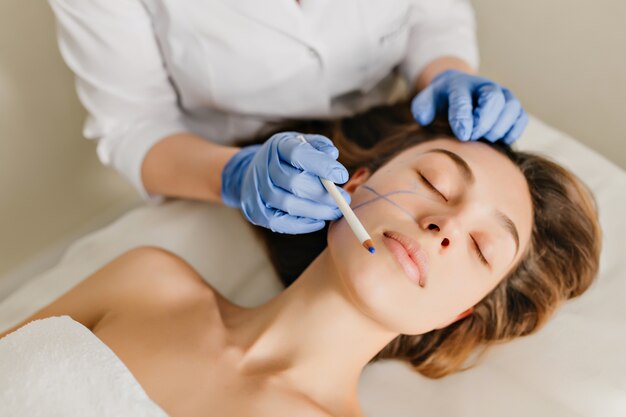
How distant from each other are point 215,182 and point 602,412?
832 millimetres

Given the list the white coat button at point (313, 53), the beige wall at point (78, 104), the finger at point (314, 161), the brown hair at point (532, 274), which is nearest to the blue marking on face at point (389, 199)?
the finger at point (314, 161)

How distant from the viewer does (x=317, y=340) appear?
114 centimetres

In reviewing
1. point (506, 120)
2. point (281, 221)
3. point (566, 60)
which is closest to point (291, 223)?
point (281, 221)

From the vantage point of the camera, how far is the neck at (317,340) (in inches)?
44.6

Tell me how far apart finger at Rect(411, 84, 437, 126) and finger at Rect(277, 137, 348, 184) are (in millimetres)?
331

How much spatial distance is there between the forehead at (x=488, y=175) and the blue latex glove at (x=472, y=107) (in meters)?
0.03

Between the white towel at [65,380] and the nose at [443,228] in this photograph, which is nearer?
the white towel at [65,380]

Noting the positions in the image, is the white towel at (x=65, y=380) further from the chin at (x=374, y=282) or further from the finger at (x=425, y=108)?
the finger at (x=425, y=108)

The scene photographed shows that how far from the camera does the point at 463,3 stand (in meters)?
1.59

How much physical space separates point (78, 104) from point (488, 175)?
43.2 inches

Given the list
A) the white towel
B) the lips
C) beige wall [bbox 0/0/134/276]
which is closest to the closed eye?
the lips

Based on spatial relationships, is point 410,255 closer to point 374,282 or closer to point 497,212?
point 374,282

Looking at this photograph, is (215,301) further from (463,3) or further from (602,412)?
(463,3)

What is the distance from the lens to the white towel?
930mm
